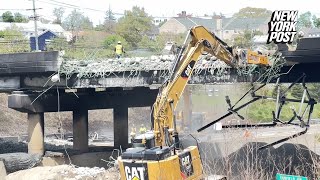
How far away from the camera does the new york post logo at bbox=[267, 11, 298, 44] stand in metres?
22.0

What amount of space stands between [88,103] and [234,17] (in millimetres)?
66276

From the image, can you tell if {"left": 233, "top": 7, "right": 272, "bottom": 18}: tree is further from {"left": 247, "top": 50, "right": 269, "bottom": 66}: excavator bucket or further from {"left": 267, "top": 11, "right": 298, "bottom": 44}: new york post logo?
{"left": 247, "top": 50, "right": 269, "bottom": 66}: excavator bucket

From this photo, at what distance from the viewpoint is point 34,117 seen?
2959 centimetres

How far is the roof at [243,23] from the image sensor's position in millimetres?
86188

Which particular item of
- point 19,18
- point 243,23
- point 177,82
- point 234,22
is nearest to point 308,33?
point 177,82

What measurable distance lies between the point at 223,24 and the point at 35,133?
7020cm

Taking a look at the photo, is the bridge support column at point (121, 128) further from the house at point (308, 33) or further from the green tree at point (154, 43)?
the house at point (308, 33)

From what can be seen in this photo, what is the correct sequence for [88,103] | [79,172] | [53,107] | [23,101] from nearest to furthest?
1. [79,172]
2. [23,101]
3. [53,107]
4. [88,103]

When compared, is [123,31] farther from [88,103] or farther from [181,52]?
[181,52]

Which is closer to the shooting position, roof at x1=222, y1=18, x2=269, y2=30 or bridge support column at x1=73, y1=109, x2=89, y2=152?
bridge support column at x1=73, y1=109, x2=89, y2=152

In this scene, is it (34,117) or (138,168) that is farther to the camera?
(34,117)

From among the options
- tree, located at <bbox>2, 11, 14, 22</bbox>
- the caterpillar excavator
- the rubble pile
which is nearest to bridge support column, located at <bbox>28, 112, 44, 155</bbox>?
the rubble pile

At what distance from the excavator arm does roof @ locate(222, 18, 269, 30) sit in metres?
66.7

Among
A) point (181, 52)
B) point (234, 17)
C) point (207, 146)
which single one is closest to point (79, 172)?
point (207, 146)
